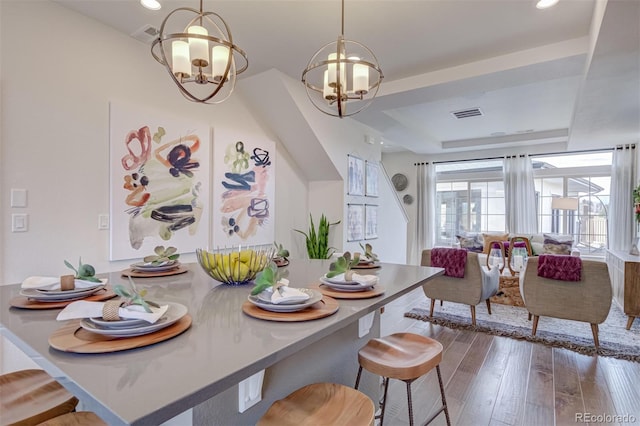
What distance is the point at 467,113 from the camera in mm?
4867

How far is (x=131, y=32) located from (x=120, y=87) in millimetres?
439

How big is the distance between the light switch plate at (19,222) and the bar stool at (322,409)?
6.81ft

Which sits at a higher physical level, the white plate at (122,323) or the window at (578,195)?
the window at (578,195)

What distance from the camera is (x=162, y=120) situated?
2877mm

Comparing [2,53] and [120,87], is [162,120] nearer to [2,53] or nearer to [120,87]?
[120,87]

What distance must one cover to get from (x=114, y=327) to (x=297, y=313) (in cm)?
48

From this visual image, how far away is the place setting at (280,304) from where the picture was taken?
3.32ft

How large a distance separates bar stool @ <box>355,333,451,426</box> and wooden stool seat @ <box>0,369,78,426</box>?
109 cm

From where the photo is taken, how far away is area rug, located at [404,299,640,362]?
3050 millimetres

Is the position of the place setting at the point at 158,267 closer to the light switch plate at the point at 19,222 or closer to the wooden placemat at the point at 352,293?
the wooden placemat at the point at 352,293

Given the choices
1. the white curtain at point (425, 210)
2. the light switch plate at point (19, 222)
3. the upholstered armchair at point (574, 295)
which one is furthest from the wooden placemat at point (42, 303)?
the white curtain at point (425, 210)

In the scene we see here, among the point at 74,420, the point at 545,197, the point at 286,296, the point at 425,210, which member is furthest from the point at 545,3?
the point at 425,210

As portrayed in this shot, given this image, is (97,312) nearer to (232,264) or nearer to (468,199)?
(232,264)

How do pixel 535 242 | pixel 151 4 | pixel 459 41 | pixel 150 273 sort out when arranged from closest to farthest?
pixel 150 273 < pixel 151 4 < pixel 459 41 < pixel 535 242
